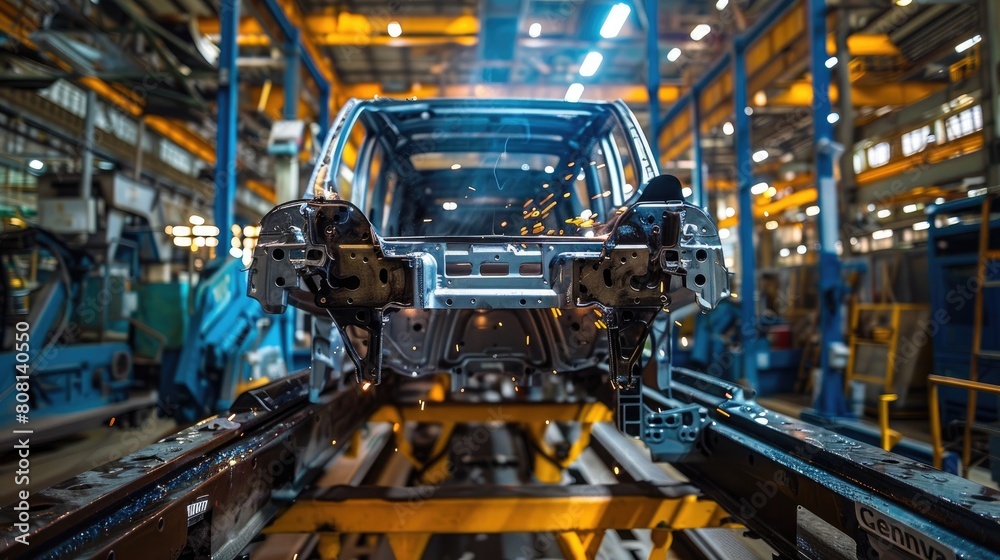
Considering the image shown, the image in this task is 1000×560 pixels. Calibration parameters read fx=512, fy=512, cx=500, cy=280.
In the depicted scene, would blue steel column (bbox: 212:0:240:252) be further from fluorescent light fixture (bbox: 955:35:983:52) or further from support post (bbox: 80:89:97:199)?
fluorescent light fixture (bbox: 955:35:983:52)

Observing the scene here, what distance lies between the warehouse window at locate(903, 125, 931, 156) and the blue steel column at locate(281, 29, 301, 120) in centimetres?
933

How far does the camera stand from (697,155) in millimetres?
7586

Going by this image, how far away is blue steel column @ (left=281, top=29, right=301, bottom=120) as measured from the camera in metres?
6.30

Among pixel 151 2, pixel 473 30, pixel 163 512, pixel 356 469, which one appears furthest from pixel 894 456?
pixel 151 2

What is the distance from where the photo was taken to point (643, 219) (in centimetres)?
199

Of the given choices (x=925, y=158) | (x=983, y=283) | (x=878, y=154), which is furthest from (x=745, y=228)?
(x=878, y=154)

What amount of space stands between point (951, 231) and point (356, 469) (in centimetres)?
583

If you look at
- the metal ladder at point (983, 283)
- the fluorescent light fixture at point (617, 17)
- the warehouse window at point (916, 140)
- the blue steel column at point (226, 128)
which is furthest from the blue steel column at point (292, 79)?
the warehouse window at point (916, 140)

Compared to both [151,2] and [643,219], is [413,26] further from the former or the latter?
[643,219]

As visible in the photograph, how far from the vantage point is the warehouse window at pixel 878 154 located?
903 centimetres

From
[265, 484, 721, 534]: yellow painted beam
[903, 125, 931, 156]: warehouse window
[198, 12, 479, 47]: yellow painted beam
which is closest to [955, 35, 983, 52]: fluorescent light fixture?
[903, 125, 931, 156]: warehouse window

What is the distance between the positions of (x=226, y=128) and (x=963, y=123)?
388 inches

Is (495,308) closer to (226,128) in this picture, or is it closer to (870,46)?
(226,128)

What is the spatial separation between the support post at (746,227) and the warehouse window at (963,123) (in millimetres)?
3810
